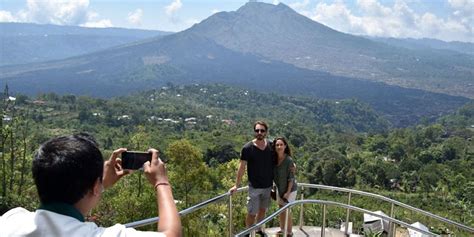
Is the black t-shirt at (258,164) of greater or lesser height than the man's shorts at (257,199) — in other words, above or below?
above

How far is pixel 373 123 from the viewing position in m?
168

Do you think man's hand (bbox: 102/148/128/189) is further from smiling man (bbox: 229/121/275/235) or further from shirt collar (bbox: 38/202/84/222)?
smiling man (bbox: 229/121/275/235)

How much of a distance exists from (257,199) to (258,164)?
44 centimetres

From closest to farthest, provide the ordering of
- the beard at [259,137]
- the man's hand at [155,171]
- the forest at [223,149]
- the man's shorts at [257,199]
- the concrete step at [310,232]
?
the man's hand at [155,171]
the beard at [259,137]
the man's shorts at [257,199]
the concrete step at [310,232]
the forest at [223,149]

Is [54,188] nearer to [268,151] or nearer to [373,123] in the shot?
[268,151]

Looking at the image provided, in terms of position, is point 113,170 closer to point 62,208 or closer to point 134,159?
point 134,159

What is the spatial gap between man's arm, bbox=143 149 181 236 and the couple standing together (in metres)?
3.77

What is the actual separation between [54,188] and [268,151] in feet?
13.8

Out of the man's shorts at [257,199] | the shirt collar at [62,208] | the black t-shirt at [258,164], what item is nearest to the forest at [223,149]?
the shirt collar at [62,208]

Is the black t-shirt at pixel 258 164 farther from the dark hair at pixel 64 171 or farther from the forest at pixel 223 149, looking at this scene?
the dark hair at pixel 64 171

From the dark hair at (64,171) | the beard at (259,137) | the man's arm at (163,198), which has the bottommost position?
the beard at (259,137)

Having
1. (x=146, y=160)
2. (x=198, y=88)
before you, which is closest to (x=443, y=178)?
(x=146, y=160)

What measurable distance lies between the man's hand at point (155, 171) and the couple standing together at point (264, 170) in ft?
12.3

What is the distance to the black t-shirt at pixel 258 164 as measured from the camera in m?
5.53
